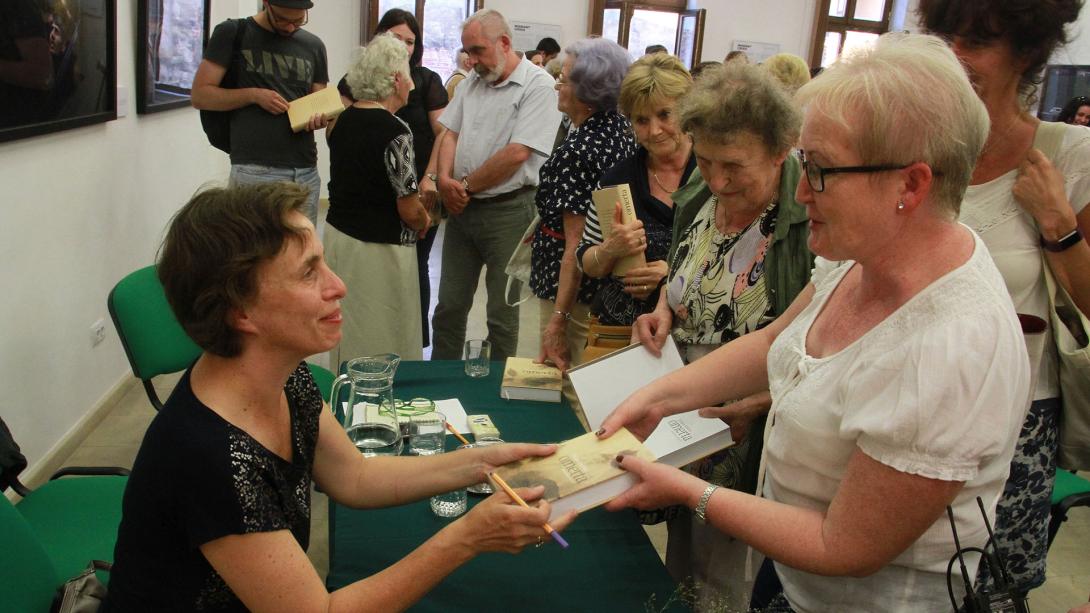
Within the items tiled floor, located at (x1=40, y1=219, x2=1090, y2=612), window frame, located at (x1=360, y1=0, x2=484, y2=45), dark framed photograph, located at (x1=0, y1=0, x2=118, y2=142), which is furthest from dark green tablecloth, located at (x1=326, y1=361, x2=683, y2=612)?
window frame, located at (x1=360, y1=0, x2=484, y2=45)

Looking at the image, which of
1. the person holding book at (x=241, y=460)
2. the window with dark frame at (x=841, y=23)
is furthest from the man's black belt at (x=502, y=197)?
the window with dark frame at (x=841, y=23)

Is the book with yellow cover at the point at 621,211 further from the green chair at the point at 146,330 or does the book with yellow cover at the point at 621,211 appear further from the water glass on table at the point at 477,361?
the green chair at the point at 146,330

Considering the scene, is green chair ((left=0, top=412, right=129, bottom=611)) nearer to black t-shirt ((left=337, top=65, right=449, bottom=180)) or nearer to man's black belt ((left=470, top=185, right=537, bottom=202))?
man's black belt ((left=470, top=185, right=537, bottom=202))

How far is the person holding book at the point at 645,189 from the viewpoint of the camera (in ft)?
8.07

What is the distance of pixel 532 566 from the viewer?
1.54m

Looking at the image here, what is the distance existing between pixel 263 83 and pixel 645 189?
2.56 m

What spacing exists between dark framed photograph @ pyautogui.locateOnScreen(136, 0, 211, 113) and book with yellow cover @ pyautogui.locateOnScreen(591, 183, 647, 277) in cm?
316

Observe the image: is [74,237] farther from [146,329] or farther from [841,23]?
[841,23]

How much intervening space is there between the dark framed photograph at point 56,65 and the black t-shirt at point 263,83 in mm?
503

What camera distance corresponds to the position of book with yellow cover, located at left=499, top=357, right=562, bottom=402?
7.50 feet

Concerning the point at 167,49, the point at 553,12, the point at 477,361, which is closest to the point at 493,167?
the point at 477,361

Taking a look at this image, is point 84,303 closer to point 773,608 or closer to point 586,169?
point 586,169

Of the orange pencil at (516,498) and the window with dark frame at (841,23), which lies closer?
the orange pencil at (516,498)

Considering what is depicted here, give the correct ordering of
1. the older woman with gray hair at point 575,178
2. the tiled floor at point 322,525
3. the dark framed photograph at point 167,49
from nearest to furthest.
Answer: the older woman with gray hair at point 575,178 → the tiled floor at point 322,525 → the dark framed photograph at point 167,49
